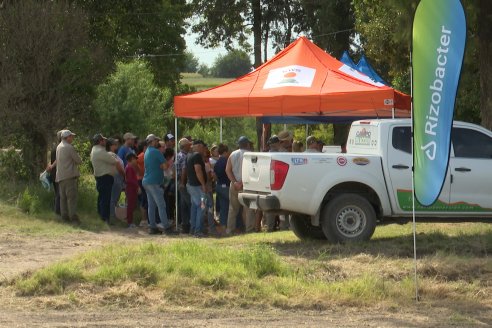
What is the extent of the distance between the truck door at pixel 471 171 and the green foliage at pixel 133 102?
28326 millimetres

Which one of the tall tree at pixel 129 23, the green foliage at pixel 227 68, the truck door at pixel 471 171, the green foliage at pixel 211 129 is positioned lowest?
the truck door at pixel 471 171

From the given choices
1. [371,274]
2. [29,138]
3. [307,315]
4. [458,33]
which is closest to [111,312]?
[307,315]

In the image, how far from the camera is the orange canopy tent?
56.7 ft

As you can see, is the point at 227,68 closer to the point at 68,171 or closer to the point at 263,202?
the point at 68,171

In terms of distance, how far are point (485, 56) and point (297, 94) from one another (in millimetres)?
3426

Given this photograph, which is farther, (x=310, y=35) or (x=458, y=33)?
(x=310, y=35)

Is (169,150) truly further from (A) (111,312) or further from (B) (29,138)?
(A) (111,312)

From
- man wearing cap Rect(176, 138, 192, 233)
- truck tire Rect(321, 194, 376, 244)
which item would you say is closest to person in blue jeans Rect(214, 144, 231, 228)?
man wearing cap Rect(176, 138, 192, 233)

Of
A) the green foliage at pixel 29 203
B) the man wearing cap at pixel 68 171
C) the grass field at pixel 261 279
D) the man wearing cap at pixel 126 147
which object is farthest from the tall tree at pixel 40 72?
the grass field at pixel 261 279

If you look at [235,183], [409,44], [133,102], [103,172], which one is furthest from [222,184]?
[133,102]

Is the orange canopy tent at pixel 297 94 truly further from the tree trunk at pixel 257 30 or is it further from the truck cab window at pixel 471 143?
the tree trunk at pixel 257 30

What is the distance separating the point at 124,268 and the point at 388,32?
667 inches

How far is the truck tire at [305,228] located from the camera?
15.9 m

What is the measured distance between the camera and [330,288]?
444 inches
